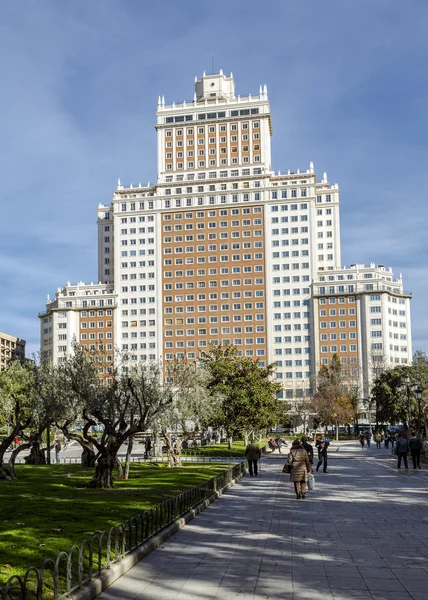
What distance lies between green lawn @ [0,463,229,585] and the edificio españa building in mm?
102808

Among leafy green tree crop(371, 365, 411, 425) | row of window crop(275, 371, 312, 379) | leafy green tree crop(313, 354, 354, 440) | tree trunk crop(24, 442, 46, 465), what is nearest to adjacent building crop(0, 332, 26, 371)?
row of window crop(275, 371, 312, 379)

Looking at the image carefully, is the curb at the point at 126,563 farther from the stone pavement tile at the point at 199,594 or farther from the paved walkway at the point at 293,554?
the stone pavement tile at the point at 199,594

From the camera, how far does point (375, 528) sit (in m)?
15.3

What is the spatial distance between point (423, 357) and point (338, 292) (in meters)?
49.0

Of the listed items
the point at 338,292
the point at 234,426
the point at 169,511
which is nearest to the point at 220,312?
the point at 338,292

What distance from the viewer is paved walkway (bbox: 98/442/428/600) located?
961 centimetres

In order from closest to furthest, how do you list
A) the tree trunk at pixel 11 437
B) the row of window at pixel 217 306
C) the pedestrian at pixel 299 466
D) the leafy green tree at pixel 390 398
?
the pedestrian at pixel 299 466
the tree trunk at pixel 11 437
the leafy green tree at pixel 390 398
the row of window at pixel 217 306

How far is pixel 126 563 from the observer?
428 inches

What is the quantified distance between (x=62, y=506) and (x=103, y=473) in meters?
6.30

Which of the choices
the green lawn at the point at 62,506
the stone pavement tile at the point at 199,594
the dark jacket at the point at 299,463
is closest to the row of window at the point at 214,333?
the green lawn at the point at 62,506

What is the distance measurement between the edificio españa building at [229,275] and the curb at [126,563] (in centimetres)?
11900

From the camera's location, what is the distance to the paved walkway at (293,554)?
9609mm

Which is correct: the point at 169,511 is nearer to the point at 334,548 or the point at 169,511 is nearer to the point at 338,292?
the point at 334,548

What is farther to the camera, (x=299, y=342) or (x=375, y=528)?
(x=299, y=342)
